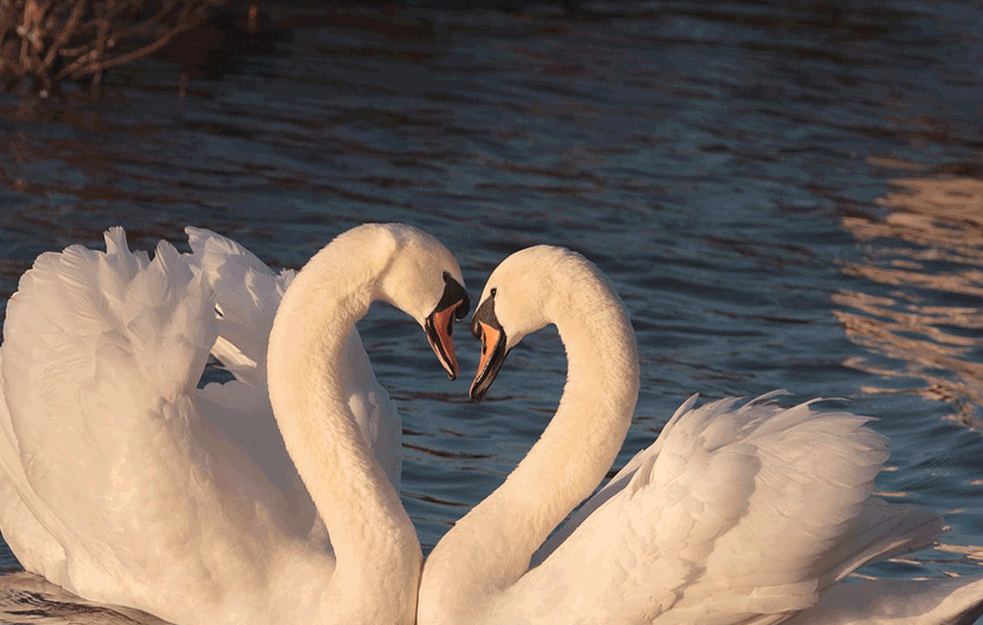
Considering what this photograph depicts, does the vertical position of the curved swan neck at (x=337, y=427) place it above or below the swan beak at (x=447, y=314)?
below

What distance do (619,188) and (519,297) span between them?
23.9 ft

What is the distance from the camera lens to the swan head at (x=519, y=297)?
18.7ft

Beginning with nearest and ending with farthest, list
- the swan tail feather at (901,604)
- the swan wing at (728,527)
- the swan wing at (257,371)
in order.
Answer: the swan wing at (728,527)
the swan tail feather at (901,604)
the swan wing at (257,371)

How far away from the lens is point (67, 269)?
246 inches

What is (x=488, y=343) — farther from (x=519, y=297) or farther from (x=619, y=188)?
(x=619, y=188)

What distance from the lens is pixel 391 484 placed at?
20.6 feet

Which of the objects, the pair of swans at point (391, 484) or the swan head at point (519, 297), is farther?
the swan head at point (519, 297)

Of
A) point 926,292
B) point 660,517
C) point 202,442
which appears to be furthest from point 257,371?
point 926,292

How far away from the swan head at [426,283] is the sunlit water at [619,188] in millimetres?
1554

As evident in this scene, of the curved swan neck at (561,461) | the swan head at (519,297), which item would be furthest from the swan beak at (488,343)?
the curved swan neck at (561,461)

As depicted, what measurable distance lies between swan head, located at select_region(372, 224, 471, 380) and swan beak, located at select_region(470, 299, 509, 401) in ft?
0.24

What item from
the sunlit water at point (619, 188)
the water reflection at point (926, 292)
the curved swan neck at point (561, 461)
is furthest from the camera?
the water reflection at point (926, 292)

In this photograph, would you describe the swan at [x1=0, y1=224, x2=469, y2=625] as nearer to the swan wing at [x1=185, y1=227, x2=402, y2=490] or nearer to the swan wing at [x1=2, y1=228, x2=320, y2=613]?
the swan wing at [x1=2, y1=228, x2=320, y2=613]

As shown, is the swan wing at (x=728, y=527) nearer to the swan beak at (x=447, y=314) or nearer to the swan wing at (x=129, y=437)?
the swan beak at (x=447, y=314)
